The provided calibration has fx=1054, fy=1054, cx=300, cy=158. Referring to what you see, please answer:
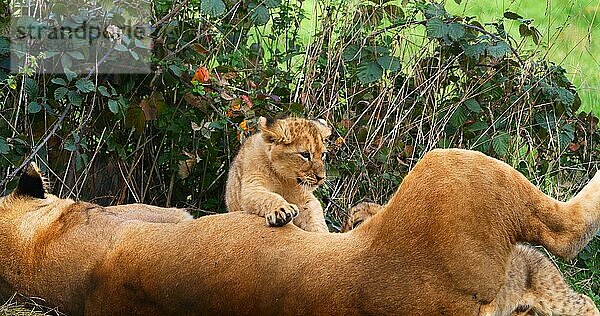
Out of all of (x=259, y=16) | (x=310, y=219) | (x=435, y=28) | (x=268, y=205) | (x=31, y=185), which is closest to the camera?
(x=31, y=185)

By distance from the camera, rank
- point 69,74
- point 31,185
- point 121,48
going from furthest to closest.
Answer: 1. point 121,48
2. point 69,74
3. point 31,185

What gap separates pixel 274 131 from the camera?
5367mm

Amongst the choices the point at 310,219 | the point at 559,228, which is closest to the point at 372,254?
the point at 559,228

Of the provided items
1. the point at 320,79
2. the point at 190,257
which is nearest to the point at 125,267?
the point at 190,257

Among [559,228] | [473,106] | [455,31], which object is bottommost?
[473,106]

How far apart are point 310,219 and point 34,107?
1687 millimetres

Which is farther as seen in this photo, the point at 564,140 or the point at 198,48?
the point at 564,140

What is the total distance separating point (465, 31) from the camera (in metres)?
6.80

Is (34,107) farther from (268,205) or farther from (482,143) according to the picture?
(482,143)

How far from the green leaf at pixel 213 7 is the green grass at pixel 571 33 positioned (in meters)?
2.31

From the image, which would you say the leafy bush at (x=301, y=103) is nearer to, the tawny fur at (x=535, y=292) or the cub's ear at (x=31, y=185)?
the cub's ear at (x=31, y=185)

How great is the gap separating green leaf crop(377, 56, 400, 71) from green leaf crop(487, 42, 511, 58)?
1.92ft

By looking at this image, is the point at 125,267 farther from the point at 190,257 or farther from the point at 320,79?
the point at 320,79

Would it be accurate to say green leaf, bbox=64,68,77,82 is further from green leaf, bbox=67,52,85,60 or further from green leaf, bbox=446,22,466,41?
green leaf, bbox=446,22,466,41
